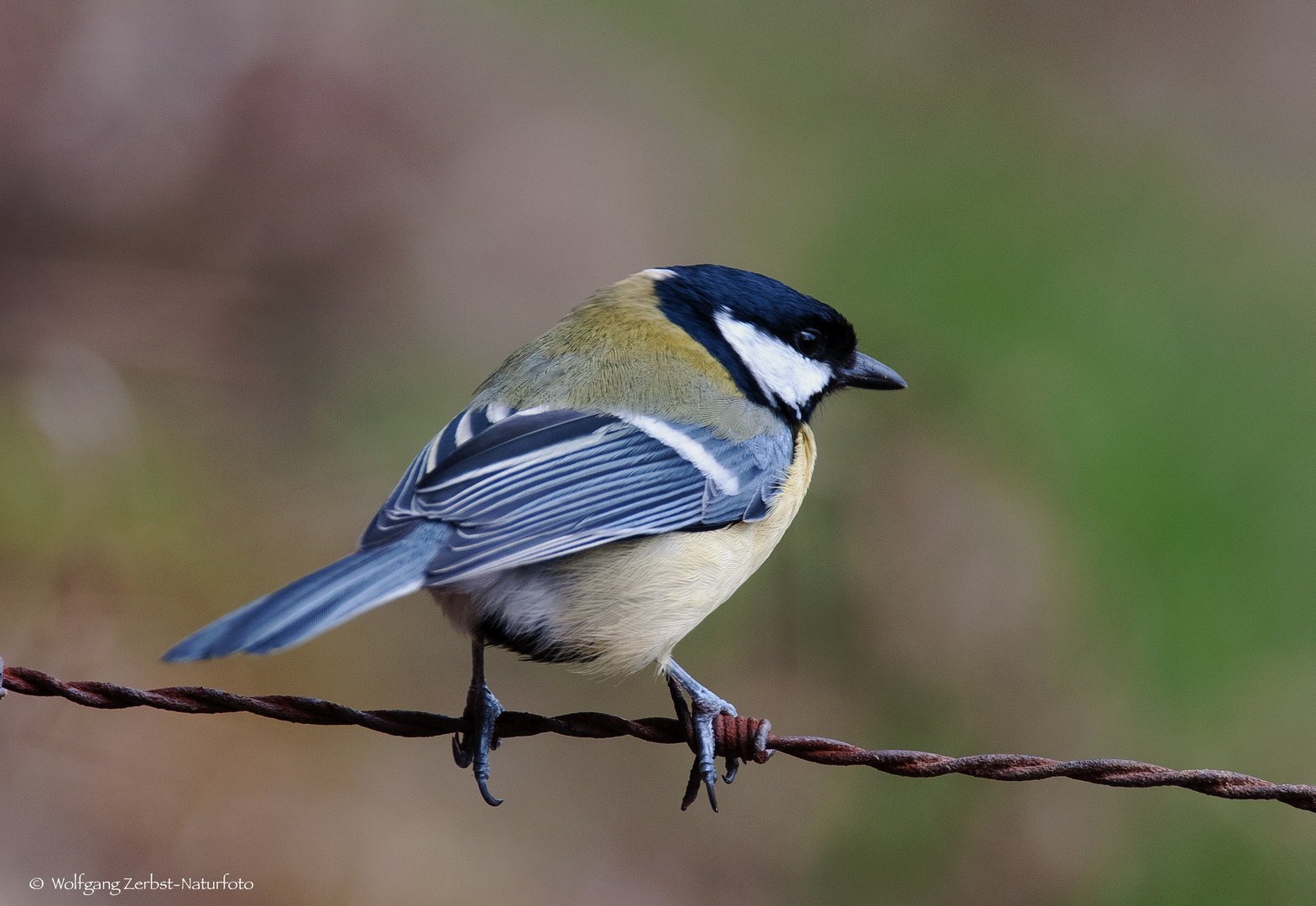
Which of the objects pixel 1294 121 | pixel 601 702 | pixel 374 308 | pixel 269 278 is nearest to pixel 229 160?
pixel 269 278

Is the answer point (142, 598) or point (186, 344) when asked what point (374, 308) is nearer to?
point (186, 344)

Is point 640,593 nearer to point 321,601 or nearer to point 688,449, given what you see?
point 688,449

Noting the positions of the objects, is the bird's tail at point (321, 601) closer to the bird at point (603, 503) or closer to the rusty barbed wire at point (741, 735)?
the bird at point (603, 503)

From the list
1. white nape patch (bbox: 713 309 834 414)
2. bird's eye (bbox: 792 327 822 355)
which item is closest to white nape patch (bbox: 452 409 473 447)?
white nape patch (bbox: 713 309 834 414)

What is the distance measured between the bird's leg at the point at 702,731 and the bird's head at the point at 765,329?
61cm

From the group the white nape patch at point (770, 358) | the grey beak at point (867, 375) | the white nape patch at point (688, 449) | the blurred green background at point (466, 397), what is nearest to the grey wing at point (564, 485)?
the white nape patch at point (688, 449)

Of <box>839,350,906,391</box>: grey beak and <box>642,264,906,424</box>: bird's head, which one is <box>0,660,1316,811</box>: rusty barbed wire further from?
<box>839,350,906,391</box>: grey beak

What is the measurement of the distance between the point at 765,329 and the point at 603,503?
0.67m

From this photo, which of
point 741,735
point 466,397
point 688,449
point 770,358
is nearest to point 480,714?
point 741,735

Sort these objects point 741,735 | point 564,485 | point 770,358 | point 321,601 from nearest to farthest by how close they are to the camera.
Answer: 1. point 321,601
2. point 741,735
3. point 564,485
4. point 770,358

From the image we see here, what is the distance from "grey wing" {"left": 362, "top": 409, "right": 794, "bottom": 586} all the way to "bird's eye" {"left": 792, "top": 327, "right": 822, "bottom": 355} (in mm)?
284

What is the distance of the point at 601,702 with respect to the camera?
3672 mm

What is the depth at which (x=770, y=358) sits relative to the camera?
7.62ft

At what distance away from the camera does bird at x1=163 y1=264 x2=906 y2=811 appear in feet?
5.54
